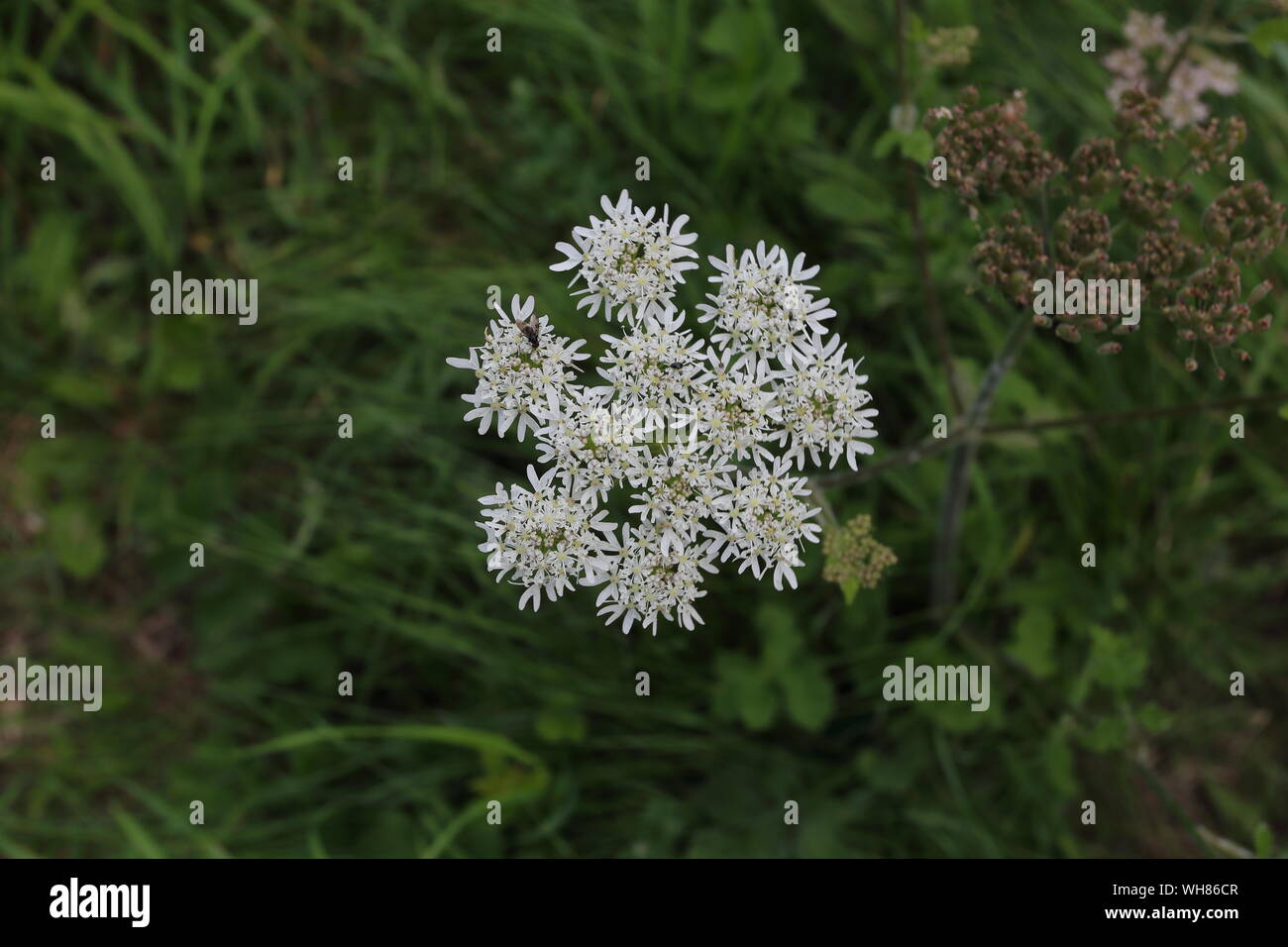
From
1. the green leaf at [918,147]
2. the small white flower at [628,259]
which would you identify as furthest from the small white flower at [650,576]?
the green leaf at [918,147]

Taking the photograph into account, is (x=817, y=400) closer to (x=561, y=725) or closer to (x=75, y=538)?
(x=561, y=725)

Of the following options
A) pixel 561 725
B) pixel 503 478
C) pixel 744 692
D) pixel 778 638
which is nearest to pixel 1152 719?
pixel 778 638

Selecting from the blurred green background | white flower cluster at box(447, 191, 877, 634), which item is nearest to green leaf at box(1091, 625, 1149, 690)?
the blurred green background

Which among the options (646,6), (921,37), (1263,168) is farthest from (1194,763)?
(646,6)

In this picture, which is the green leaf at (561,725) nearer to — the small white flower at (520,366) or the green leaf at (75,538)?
Result: the small white flower at (520,366)

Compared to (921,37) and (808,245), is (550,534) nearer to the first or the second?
(921,37)

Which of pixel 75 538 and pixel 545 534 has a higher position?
pixel 75 538

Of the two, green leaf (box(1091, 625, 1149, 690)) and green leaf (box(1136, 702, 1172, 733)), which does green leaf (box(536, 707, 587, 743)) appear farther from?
green leaf (box(1136, 702, 1172, 733))
